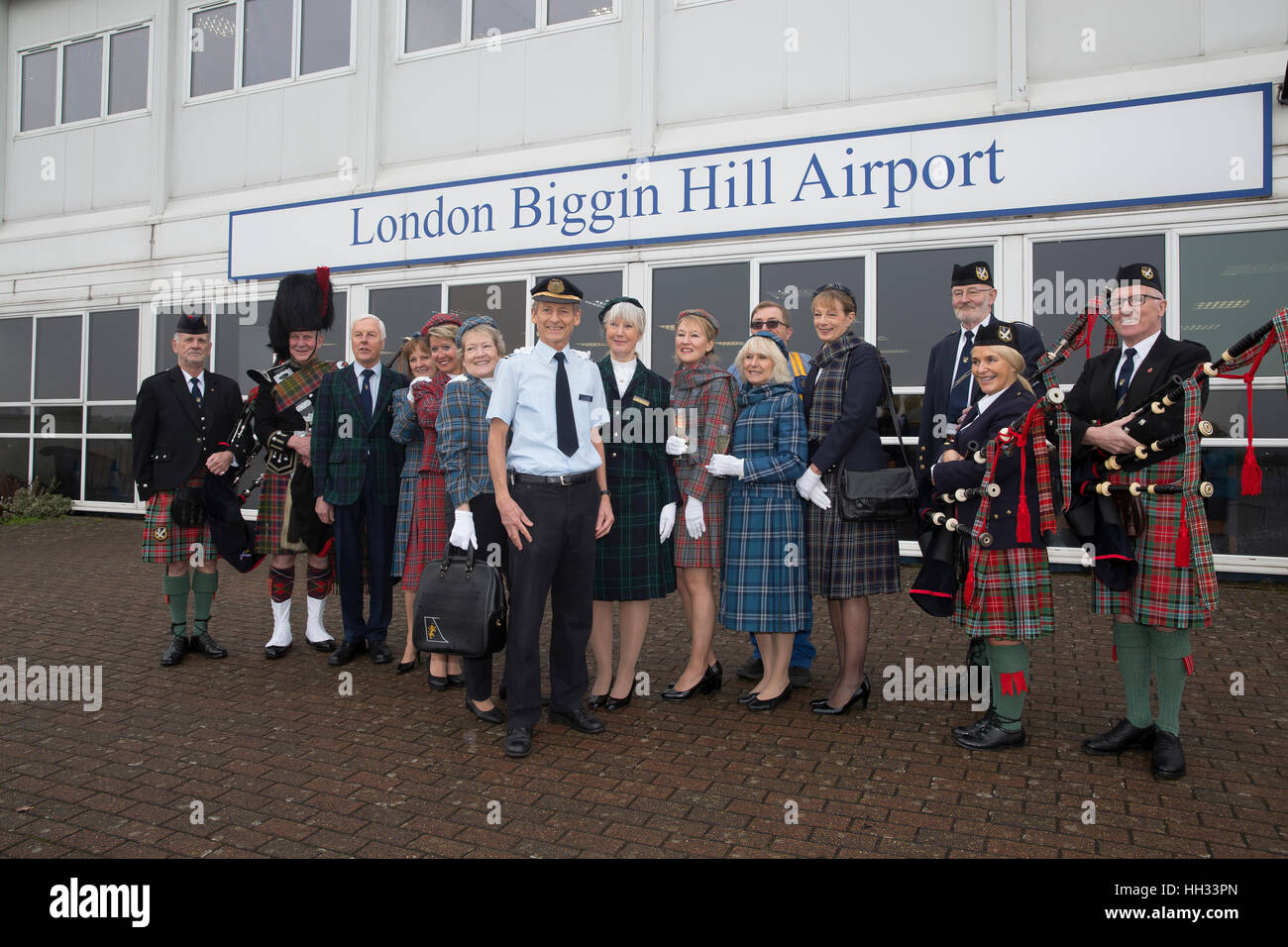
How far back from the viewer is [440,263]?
11500mm

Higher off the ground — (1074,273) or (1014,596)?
(1074,273)

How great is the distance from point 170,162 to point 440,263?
17.5ft

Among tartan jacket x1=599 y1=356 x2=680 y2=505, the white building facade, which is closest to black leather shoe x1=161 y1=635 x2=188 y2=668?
tartan jacket x1=599 y1=356 x2=680 y2=505

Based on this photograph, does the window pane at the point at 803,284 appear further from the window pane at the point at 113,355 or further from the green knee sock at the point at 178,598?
the window pane at the point at 113,355

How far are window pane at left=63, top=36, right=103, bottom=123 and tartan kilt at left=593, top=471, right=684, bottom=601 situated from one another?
13779 mm

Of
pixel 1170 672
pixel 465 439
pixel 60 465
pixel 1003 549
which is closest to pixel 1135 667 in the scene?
pixel 1170 672

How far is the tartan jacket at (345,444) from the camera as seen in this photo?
5797mm

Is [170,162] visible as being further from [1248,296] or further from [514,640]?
[1248,296]

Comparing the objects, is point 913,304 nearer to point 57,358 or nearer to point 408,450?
point 408,450

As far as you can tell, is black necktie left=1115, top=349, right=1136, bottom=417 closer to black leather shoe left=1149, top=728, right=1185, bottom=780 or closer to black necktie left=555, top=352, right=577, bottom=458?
black leather shoe left=1149, top=728, right=1185, bottom=780

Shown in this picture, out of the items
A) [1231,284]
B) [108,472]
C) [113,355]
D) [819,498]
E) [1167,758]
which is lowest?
[1167,758]

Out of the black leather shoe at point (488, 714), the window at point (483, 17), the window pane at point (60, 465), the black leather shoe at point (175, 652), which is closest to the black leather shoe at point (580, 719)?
the black leather shoe at point (488, 714)

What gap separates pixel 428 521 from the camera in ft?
18.0

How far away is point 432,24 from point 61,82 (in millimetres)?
7206
